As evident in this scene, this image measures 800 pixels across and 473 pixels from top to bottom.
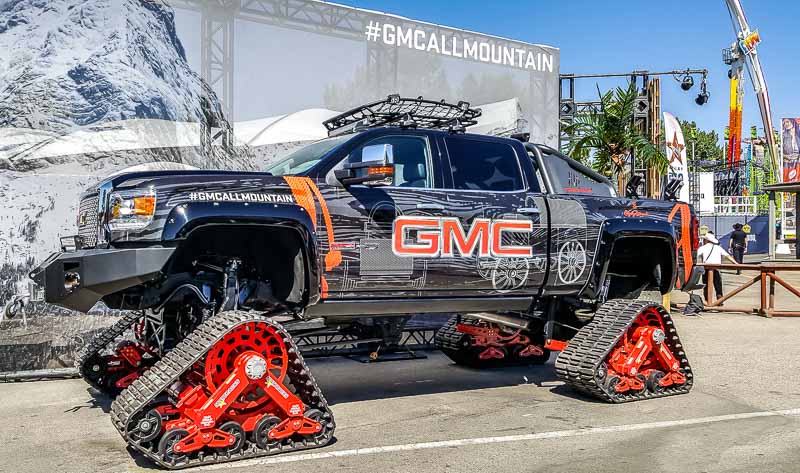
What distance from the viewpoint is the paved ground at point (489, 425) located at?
5098 millimetres

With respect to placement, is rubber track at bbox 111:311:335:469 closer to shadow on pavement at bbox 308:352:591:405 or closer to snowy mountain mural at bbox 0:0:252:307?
shadow on pavement at bbox 308:352:591:405

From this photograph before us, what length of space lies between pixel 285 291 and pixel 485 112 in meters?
7.00

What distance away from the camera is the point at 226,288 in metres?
5.72

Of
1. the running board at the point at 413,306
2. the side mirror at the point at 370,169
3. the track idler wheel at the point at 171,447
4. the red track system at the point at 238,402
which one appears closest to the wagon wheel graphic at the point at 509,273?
the running board at the point at 413,306

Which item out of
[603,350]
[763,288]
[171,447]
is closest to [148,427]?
[171,447]

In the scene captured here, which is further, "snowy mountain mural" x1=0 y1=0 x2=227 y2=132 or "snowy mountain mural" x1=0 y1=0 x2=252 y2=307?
"snowy mountain mural" x1=0 y1=0 x2=227 y2=132

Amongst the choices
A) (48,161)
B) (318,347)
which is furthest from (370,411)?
(48,161)

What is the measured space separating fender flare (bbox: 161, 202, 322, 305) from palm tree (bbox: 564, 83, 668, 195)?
10.5 meters

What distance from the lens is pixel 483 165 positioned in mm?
6949

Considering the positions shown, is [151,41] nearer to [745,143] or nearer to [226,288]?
[226,288]

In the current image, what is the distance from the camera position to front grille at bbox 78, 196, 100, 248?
18.5 ft

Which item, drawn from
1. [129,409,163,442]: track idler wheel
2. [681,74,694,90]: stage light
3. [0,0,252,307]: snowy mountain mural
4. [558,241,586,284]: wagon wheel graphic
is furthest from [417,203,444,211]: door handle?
[681,74,694,90]: stage light

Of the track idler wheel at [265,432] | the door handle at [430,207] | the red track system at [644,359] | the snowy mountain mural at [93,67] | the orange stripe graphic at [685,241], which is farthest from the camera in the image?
the snowy mountain mural at [93,67]

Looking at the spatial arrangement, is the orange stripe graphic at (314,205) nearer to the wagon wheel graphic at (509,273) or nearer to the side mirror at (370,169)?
the side mirror at (370,169)
